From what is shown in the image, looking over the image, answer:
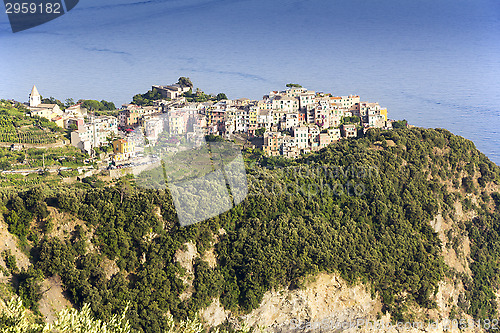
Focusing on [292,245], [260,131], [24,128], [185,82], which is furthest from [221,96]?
[292,245]

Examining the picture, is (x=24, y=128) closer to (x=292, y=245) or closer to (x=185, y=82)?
(x=185, y=82)

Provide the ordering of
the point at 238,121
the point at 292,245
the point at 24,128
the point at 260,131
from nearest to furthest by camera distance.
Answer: the point at 292,245 < the point at 24,128 < the point at 260,131 < the point at 238,121

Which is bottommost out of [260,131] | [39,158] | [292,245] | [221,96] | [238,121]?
[292,245]

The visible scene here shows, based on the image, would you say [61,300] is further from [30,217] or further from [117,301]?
[30,217]

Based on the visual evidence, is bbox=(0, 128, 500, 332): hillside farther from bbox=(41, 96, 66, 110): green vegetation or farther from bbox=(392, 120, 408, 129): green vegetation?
bbox=(41, 96, 66, 110): green vegetation

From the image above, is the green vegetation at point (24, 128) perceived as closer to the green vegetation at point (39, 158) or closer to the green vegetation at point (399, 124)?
the green vegetation at point (39, 158)

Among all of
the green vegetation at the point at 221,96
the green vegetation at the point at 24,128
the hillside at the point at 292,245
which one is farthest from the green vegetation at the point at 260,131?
the green vegetation at the point at 24,128
